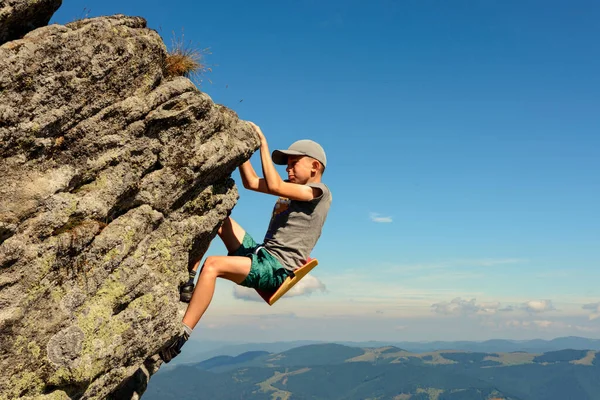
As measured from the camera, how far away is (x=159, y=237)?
36.3 feet

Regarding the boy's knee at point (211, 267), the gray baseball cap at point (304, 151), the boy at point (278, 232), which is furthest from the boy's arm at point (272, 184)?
the boy's knee at point (211, 267)

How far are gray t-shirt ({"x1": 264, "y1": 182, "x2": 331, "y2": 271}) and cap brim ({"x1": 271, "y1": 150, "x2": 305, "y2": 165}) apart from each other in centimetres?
86

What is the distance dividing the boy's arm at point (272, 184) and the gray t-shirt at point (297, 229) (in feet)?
1.00

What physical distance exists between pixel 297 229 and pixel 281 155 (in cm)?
188

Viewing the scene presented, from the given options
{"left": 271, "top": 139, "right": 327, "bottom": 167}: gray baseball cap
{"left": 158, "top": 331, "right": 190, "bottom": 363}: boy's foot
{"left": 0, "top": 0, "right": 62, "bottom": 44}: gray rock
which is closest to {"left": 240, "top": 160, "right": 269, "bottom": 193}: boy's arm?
{"left": 271, "top": 139, "right": 327, "bottom": 167}: gray baseball cap

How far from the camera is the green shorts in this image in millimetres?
11688

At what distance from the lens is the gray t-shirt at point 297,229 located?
1220 cm

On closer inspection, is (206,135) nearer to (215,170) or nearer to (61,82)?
(215,170)

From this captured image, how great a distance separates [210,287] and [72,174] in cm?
373

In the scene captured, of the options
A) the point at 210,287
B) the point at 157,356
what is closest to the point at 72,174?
the point at 210,287

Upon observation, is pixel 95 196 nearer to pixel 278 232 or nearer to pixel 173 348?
pixel 173 348

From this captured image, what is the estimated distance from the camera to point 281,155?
12.6m

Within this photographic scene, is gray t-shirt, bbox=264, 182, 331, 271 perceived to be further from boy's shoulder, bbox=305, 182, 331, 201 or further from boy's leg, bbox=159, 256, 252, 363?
boy's leg, bbox=159, 256, 252, 363

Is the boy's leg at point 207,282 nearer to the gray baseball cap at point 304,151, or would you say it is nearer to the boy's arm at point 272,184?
the boy's arm at point 272,184
